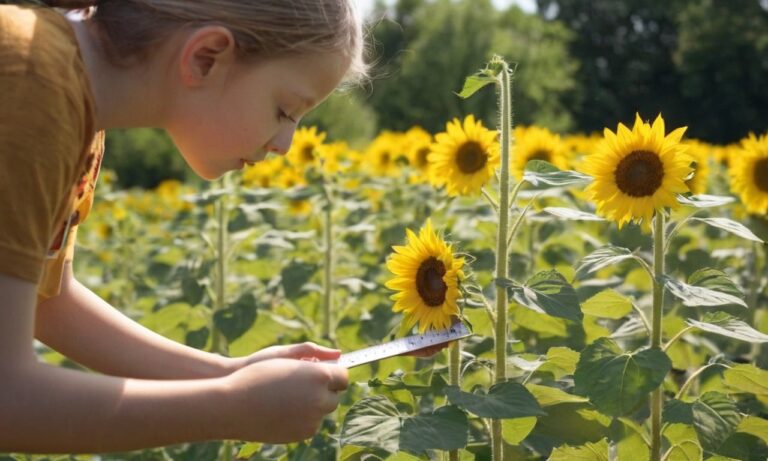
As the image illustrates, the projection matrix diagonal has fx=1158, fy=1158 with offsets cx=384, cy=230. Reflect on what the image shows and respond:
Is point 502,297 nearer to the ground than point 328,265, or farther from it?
farther from it

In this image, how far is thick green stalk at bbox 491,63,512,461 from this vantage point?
77.6 inches

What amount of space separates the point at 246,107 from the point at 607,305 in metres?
0.79

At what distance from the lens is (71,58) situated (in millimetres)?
1488

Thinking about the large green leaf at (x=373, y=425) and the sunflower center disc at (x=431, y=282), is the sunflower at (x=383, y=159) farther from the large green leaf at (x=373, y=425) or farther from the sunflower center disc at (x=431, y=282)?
the large green leaf at (x=373, y=425)

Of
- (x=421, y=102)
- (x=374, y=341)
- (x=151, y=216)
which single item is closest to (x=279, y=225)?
(x=374, y=341)

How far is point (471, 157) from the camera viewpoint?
2.54m

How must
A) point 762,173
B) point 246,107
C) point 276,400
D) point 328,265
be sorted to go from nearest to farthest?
point 276,400
point 246,107
point 762,173
point 328,265

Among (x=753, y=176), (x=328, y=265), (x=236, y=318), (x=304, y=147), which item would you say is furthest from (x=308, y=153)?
(x=753, y=176)

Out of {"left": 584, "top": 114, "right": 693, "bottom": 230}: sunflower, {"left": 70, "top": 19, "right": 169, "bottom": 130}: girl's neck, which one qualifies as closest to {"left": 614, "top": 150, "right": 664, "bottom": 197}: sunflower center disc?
{"left": 584, "top": 114, "right": 693, "bottom": 230}: sunflower

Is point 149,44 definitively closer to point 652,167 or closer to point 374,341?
point 652,167

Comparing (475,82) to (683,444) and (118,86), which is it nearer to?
(118,86)

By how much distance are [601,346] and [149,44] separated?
0.86 metres

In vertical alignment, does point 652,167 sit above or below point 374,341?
above

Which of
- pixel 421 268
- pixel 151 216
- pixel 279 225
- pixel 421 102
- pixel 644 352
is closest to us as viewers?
pixel 644 352
